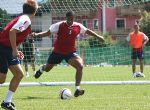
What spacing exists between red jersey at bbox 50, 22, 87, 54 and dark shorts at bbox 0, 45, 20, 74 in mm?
3098

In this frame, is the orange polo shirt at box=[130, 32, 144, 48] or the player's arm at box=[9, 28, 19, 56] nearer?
the player's arm at box=[9, 28, 19, 56]

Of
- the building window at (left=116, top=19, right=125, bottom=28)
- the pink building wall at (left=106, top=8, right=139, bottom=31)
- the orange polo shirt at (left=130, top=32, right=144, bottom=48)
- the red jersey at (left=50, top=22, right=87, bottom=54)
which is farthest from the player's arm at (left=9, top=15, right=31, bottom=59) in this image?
the building window at (left=116, top=19, right=125, bottom=28)

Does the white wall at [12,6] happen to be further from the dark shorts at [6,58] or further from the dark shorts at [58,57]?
the dark shorts at [6,58]

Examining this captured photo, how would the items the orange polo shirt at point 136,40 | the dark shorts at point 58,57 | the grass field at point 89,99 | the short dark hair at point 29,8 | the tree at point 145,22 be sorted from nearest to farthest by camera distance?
the short dark hair at point 29,8 < the grass field at point 89,99 < the dark shorts at point 58,57 < the orange polo shirt at point 136,40 < the tree at point 145,22

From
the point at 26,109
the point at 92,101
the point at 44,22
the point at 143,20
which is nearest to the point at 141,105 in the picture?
the point at 92,101

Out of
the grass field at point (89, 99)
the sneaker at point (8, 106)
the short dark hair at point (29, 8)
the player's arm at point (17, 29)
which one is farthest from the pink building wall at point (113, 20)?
the sneaker at point (8, 106)

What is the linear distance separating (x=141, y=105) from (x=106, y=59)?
2536cm

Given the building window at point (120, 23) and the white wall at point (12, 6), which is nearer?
the white wall at point (12, 6)

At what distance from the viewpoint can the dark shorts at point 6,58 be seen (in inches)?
327

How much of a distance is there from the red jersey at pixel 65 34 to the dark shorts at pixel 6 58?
10.2 feet

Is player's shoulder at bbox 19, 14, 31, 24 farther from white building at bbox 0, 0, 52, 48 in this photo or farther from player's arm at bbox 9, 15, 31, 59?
white building at bbox 0, 0, 52, 48

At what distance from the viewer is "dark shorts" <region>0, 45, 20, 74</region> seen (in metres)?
8.30

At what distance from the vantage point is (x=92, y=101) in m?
9.56

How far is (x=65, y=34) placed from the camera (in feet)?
37.4
